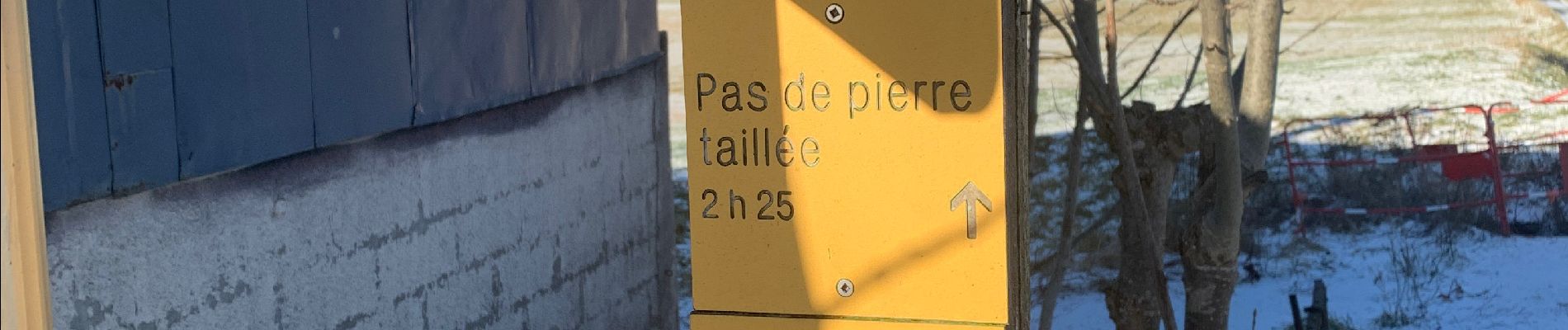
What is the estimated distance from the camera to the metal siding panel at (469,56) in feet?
16.1

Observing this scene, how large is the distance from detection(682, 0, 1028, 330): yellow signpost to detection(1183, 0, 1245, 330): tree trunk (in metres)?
4.24

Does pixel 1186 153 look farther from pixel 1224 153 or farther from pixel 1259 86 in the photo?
pixel 1259 86

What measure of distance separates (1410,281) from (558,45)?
25.7 feet

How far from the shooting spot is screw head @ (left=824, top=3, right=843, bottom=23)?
3.30 metres

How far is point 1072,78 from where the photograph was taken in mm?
17234

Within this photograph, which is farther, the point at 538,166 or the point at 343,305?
the point at 538,166

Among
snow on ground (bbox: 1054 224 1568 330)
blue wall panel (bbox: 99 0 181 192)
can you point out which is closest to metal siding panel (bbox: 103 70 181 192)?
blue wall panel (bbox: 99 0 181 192)

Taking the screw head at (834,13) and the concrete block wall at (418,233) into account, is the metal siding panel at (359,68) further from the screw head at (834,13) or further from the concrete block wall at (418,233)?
the screw head at (834,13)

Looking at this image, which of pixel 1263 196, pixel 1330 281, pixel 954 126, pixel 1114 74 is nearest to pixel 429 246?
pixel 954 126

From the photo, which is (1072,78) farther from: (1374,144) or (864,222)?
(864,222)

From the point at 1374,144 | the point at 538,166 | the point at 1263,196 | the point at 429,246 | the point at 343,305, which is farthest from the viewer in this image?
the point at 1374,144

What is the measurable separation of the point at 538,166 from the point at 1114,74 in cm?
270

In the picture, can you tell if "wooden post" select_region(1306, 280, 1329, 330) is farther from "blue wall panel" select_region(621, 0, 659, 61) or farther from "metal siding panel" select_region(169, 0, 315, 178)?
"metal siding panel" select_region(169, 0, 315, 178)

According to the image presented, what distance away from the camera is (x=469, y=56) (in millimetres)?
5234
